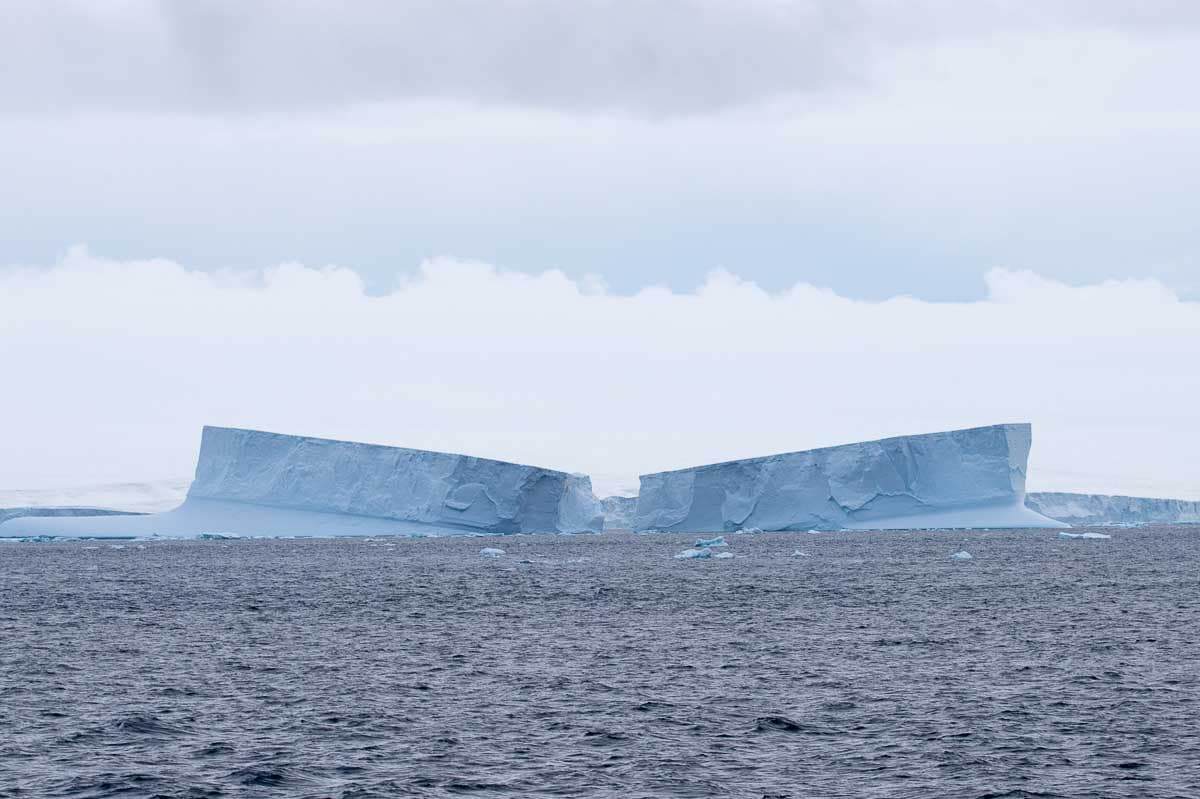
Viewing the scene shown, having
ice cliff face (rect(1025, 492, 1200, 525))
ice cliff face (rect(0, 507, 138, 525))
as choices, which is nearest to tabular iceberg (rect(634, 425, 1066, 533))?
ice cliff face (rect(1025, 492, 1200, 525))

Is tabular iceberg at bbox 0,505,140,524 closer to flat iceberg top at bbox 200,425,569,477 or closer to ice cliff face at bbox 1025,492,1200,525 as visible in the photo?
flat iceberg top at bbox 200,425,569,477

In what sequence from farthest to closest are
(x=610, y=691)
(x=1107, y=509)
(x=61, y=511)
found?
(x=1107, y=509) → (x=61, y=511) → (x=610, y=691)

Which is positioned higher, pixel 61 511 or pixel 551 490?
pixel 551 490

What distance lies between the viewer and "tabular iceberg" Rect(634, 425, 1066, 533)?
193ft

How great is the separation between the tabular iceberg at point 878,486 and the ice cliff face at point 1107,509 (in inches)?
1053

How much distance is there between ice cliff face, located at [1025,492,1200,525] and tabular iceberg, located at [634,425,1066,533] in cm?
2675

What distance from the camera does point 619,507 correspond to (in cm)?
8781

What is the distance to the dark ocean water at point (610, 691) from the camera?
12.2 m

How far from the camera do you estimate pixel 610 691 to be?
17078 millimetres

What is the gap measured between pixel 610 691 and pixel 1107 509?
81.8 meters

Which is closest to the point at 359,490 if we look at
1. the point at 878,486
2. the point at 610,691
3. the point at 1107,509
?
the point at 878,486

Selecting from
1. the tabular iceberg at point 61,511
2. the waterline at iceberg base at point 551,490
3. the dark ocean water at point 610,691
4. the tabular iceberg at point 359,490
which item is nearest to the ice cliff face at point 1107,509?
the waterline at iceberg base at point 551,490

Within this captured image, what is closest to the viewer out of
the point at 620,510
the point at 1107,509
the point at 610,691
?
the point at 610,691

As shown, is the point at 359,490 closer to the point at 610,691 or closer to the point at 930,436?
the point at 930,436
